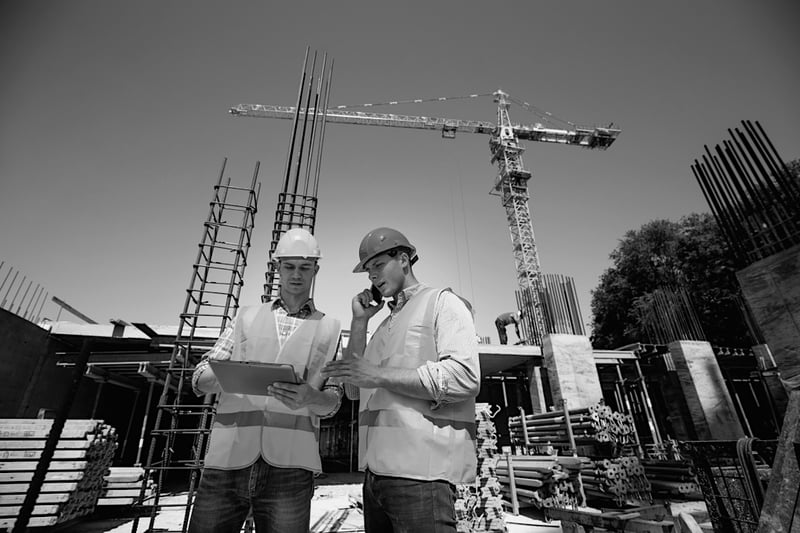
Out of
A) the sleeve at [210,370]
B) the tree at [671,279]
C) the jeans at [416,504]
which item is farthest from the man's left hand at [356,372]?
the tree at [671,279]

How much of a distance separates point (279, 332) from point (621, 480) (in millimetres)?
7900

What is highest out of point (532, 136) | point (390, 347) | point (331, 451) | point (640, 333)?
point (532, 136)

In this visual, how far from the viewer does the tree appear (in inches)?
867

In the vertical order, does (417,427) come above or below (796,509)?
above

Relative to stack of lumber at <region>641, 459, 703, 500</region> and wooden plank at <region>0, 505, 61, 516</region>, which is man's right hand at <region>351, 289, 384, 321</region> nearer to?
wooden plank at <region>0, 505, 61, 516</region>

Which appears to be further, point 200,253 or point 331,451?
point 331,451

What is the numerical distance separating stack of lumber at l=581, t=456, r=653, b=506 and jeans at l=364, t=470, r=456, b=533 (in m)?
7.45

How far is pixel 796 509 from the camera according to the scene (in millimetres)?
1604

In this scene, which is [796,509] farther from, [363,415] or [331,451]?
[331,451]

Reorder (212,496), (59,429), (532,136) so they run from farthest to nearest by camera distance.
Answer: (532,136)
(59,429)
(212,496)

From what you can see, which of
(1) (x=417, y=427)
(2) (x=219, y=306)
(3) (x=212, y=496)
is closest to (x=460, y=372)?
(1) (x=417, y=427)

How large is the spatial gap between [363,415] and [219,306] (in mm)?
4095

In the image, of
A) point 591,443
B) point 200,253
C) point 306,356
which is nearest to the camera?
point 306,356

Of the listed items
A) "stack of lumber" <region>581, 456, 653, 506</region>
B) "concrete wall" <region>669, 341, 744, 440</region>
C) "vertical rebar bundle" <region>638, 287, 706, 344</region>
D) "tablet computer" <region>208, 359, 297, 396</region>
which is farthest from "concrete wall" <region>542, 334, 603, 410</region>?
"tablet computer" <region>208, 359, 297, 396</region>
